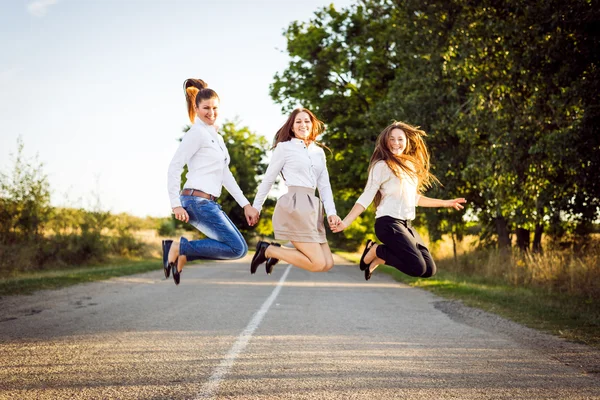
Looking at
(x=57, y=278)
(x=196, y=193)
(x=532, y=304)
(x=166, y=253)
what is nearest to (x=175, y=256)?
(x=166, y=253)

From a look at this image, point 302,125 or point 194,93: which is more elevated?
point 194,93

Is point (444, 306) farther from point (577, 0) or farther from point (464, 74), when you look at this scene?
point (577, 0)

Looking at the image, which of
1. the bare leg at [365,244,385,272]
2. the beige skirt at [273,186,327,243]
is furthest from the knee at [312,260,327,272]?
the bare leg at [365,244,385,272]

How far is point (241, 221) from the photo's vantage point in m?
5.00

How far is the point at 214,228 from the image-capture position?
400 cm

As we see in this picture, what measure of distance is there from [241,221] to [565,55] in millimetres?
9504

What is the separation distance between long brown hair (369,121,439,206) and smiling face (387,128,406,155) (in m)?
0.02

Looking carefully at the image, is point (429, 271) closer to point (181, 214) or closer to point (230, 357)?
point (181, 214)

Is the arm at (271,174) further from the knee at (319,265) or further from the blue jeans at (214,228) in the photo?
the knee at (319,265)

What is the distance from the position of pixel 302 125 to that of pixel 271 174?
0.43 meters

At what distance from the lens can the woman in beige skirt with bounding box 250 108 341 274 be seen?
387cm

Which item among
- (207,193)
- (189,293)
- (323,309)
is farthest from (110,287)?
(207,193)

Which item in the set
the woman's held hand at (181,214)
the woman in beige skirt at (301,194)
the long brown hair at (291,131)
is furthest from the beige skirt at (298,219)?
the woman's held hand at (181,214)

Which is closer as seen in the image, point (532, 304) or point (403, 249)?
point (403, 249)
